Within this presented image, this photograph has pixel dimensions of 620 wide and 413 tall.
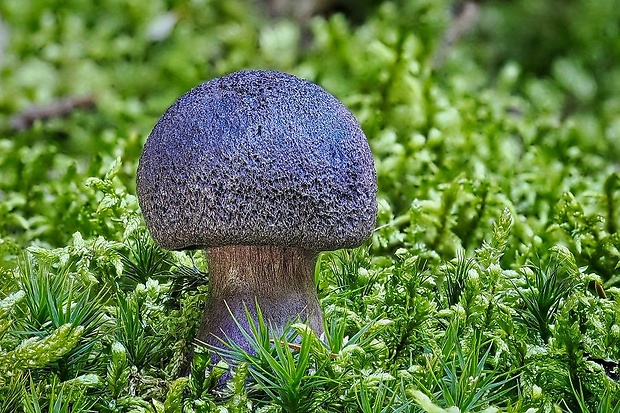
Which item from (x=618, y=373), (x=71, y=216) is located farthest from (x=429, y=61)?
(x=618, y=373)

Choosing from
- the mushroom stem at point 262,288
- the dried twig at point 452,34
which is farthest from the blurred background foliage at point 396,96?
the mushroom stem at point 262,288

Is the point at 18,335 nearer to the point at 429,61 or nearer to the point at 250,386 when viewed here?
the point at 250,386

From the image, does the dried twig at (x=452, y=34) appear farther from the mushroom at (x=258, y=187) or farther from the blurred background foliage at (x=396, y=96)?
the mushroom at (x=258, y=187)

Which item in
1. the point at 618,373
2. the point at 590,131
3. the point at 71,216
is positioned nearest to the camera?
the point at 618,373

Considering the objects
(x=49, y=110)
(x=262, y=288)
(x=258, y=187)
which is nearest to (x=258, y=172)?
(x=258, y=187)

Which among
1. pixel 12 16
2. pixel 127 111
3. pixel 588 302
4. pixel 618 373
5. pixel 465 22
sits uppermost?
pixel 12 16

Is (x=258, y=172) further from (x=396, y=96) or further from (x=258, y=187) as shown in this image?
(x=396, y=96)
